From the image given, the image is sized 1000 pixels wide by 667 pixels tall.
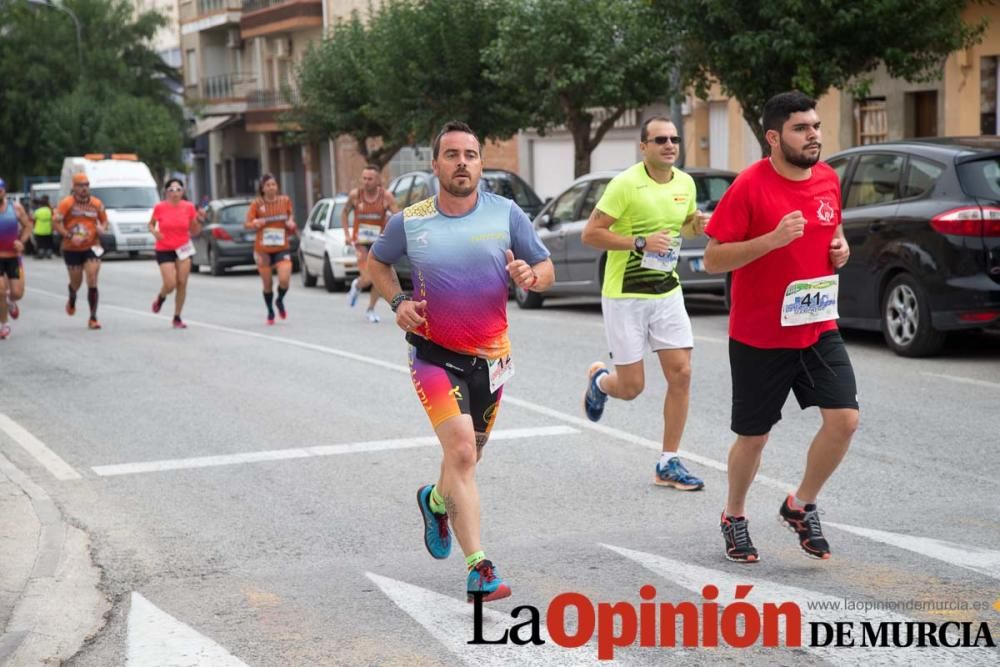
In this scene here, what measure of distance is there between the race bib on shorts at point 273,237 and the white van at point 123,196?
22.9 meters

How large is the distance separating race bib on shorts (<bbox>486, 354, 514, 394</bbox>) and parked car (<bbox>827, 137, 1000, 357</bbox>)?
6.89m

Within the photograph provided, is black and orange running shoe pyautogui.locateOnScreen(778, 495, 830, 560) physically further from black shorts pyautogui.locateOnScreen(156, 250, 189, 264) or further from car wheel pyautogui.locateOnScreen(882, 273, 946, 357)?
black shorts pyautogui.locateOnScreen(156, 250, 189, 264)

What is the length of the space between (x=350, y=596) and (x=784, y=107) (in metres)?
2.53

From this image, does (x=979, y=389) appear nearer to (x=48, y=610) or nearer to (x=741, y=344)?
(x=741, y=344)

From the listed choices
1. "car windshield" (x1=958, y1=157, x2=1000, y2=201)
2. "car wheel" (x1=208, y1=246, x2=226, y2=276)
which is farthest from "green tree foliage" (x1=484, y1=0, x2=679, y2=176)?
"car windshield" (x1=958, y1=157, x2=1000, y2=201)

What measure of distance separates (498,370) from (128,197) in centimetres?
3799

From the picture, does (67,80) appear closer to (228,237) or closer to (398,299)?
(228,237)

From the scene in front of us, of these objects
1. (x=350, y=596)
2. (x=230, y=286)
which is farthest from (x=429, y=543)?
(x=230, y=286)

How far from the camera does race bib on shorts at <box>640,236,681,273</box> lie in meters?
8.07

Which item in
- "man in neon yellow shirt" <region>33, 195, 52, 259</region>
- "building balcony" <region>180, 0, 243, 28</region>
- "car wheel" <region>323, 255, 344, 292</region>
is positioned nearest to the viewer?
"car wheel" <region>323, 255, 344, 292</region>

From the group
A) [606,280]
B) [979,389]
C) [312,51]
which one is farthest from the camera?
[312,51]

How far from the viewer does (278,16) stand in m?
52.5

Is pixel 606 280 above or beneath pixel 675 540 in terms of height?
above

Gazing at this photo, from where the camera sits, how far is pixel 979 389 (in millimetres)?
10906
